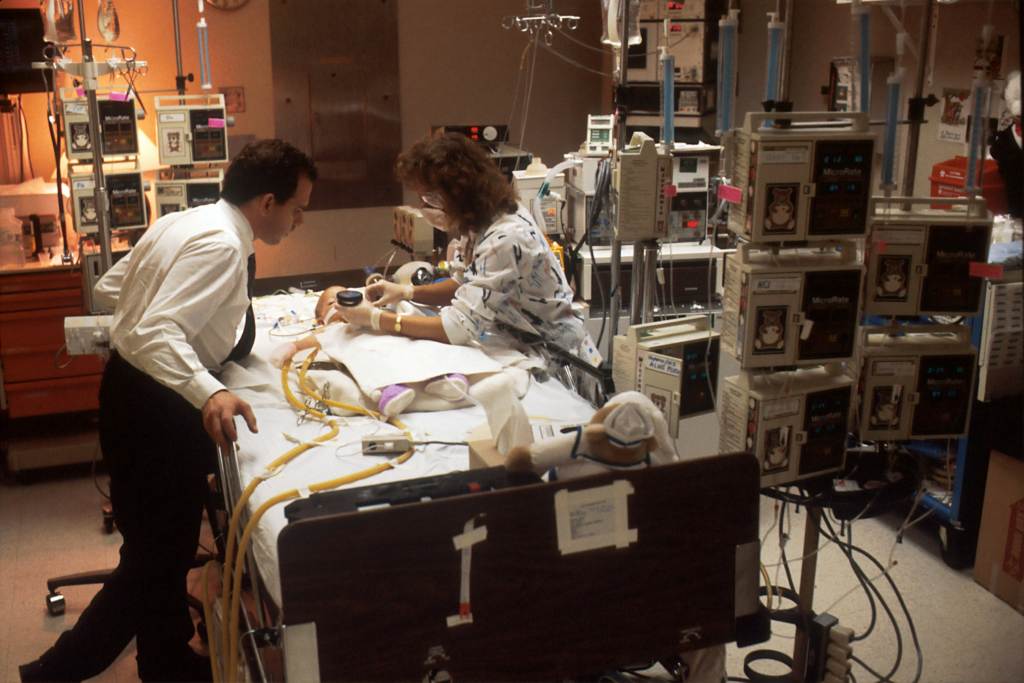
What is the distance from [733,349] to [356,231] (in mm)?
3765

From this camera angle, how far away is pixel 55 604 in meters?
2.66

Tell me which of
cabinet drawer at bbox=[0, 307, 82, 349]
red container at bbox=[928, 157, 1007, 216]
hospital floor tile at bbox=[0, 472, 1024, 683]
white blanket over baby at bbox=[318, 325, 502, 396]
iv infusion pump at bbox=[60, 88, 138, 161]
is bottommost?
hospital floor tile at bbox=[0, 472, 1024, 683]

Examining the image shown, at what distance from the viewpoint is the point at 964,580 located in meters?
2.86

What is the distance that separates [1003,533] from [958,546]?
18cm

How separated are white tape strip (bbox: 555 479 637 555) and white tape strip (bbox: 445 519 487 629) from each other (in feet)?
0.45

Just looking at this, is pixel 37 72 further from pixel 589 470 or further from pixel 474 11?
pixel 589 470

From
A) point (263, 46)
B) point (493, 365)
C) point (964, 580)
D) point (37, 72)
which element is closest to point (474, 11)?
point (263, 46)

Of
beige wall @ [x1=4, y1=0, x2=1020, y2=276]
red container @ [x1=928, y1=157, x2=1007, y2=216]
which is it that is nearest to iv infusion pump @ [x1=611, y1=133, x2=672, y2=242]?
red container @ [x1=928, y1=157, x2=1007, y2=216]

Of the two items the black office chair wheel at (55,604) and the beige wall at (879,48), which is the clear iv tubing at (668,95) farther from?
the black office chair wheel at (55,604)

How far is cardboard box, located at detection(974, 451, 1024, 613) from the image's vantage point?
2.68m

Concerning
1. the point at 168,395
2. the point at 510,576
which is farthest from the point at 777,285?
the point at 168,395

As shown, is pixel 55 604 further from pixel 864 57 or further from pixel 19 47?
pixel 864 57

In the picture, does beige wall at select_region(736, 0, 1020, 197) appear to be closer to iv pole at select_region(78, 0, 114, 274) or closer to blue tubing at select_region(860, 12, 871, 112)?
blue tubing at select_region(860, 12, 871, 112)

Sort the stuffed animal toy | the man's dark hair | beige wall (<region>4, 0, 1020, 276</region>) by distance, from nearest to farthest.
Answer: the stuffed animal toy < the man's dark hair < beige wall (<region>4, 0, 1020, 276</region>)
